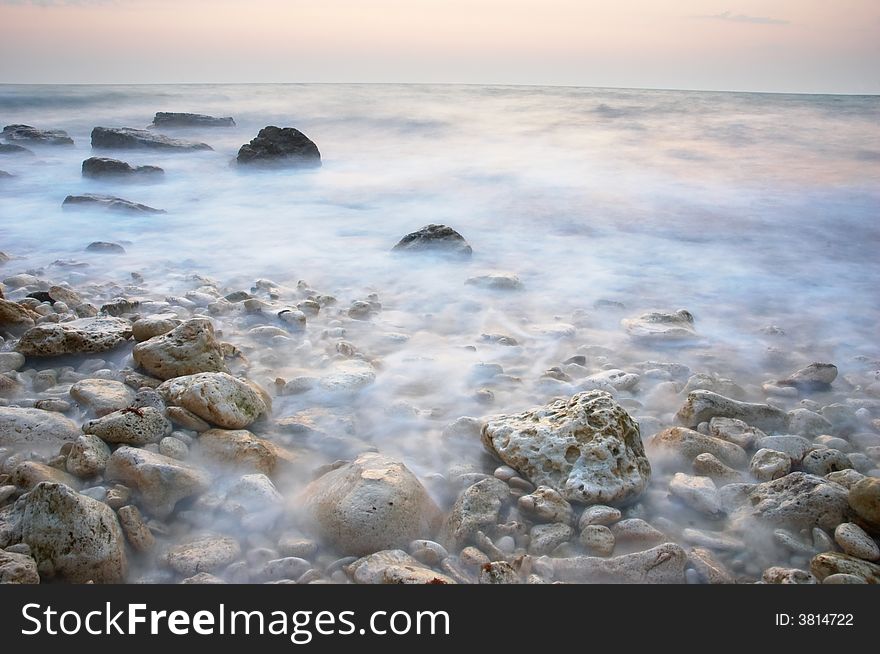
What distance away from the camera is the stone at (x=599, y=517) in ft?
7.95

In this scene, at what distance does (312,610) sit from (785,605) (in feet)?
4.54

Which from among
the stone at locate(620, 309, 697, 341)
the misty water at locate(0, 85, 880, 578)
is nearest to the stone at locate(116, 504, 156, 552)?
the misty water at locate(0, 85, 880, 578)

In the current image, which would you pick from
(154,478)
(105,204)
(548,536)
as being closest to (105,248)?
(105,204)

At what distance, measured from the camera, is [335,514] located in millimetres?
2307

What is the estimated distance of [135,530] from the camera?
7.26 feet

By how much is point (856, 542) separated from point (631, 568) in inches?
30.6

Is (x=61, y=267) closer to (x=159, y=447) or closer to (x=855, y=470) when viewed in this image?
(x=159, y=447)

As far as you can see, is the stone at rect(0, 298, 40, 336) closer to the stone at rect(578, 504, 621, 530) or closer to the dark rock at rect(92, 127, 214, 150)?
the stone at rect(578, 504, 621, 530)

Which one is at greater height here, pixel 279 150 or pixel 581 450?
pixel 279 150

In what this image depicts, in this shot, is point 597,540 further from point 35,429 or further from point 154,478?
point 35,429

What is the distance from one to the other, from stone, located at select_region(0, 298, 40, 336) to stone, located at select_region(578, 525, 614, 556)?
3163 mm

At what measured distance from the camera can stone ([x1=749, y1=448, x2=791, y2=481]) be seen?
272cm

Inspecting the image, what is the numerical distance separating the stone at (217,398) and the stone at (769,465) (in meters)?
2.10

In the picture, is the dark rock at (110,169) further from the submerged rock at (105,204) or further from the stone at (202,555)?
the stone at (202,555)
